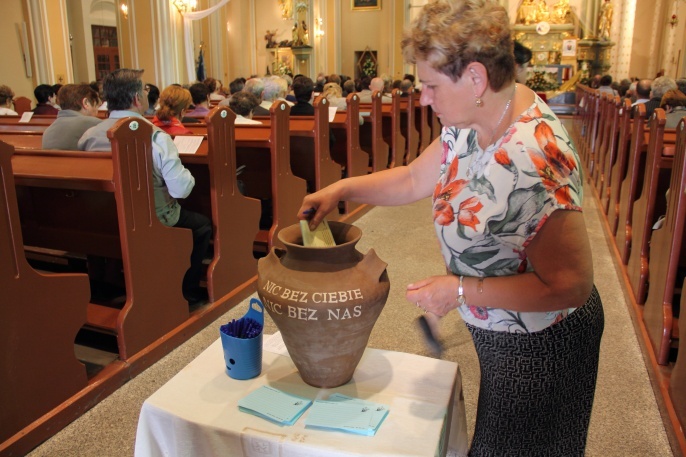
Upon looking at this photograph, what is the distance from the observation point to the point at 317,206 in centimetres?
150

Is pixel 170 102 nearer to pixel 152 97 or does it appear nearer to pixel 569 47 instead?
pixel 152 97

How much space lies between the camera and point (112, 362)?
2.53 meters

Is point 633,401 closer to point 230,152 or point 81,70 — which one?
point 230,152

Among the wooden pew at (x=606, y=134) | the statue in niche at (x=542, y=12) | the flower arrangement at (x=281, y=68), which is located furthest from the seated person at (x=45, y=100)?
the statue in niche at (x=542, y=12)

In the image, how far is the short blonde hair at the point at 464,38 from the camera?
1.14 m

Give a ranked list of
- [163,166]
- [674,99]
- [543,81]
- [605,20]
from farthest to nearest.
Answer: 1. [605,20]
2. [543,81]
3. [674,99]
4. [163,166]

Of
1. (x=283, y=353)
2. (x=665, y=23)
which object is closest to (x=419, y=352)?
(x=283, y=353)

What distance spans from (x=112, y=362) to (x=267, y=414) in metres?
1.52

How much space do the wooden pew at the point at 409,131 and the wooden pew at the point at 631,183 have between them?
256 centimetres

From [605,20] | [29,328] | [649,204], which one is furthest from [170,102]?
[605,20]

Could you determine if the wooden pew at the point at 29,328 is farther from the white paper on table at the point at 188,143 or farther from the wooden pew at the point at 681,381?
the wooden pew at the point at 681,381

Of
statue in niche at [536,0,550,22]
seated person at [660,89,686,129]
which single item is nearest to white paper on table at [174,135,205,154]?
seated person at [660,89,686,129]

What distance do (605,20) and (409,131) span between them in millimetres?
12805

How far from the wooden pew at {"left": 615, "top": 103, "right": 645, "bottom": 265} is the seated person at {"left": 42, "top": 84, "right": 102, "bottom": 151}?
10.3 ft
